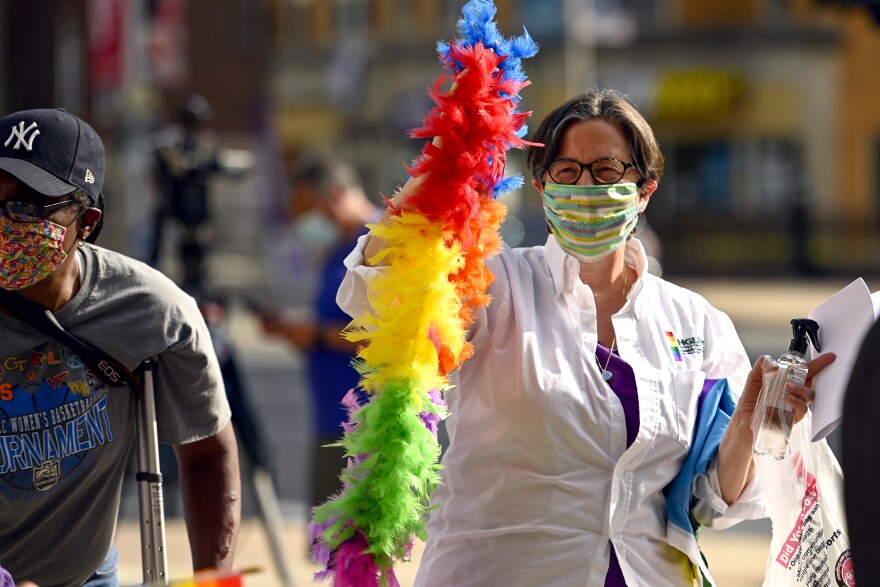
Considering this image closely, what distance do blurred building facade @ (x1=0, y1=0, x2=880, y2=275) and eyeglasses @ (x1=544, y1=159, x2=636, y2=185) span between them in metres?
22.2

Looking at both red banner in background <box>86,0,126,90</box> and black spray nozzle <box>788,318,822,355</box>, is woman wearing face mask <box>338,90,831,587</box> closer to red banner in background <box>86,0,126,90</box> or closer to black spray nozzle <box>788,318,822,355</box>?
black spray nozzle <box>788,318,822,355</box>

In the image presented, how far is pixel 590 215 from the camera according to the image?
3.21 metres

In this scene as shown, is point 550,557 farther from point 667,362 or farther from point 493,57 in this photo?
point 493,57

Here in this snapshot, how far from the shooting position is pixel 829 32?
33.6 metres

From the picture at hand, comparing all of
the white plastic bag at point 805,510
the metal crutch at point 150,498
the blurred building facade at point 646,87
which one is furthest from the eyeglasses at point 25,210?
Answer: the blurred building facade at point 646,87

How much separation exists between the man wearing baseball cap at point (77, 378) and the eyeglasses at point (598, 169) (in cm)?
90

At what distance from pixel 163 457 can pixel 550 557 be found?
3.50 m

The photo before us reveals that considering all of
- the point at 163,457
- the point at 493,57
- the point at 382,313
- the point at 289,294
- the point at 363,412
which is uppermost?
the point at 493,57

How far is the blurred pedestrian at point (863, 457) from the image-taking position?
1.98 meters

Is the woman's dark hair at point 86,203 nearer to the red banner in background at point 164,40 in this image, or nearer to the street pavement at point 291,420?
the street pavement at point 291,420

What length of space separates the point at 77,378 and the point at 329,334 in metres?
3.41

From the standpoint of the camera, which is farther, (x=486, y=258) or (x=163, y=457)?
(x=163, y=457)

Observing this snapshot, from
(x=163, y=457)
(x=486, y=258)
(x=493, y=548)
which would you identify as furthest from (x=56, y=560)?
(x=163, y=457)

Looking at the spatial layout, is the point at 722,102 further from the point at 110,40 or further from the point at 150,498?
the point at 150,498
